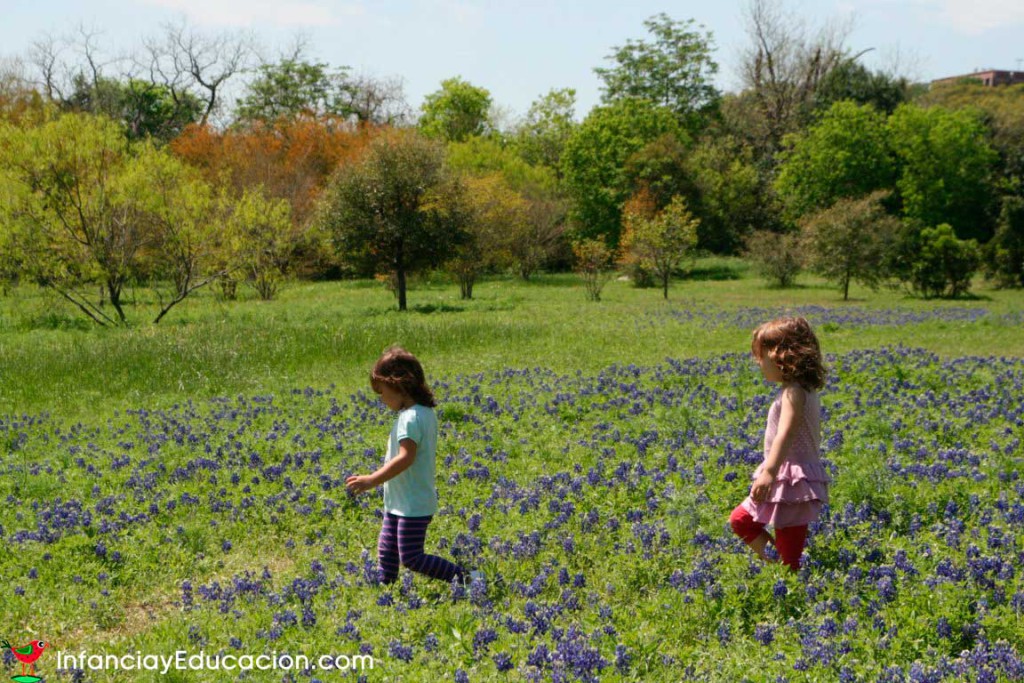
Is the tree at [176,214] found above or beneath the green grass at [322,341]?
above

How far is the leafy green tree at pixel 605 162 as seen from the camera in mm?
52406

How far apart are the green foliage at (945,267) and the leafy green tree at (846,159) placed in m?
17.1

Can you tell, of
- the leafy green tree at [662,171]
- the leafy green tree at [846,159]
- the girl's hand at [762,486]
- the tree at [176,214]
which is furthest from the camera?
the leafy green tree at [662,171]

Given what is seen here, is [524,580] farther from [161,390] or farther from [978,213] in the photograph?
[978,213]

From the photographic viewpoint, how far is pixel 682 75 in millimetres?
63906

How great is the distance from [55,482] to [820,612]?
6.52 m

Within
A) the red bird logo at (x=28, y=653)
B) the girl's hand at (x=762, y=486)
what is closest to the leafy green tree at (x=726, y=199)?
the girl's hand at (x=762, y=486)

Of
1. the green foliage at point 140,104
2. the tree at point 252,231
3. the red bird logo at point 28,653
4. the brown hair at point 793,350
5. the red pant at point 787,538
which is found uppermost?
the green foliage at point 140,104

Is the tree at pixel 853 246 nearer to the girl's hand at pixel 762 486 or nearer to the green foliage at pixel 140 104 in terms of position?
the girl's hand at pixel 762 486

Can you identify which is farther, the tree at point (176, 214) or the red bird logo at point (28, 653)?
the tree at point (176, 214)

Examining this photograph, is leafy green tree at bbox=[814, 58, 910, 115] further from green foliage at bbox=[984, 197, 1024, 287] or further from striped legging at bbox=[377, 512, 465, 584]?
striped legging at bbox=[377, 512, 465, 584]

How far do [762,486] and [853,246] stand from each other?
31331 mm

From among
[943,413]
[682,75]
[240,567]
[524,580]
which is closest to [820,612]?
[524,580]

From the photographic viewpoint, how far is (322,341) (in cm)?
1762
